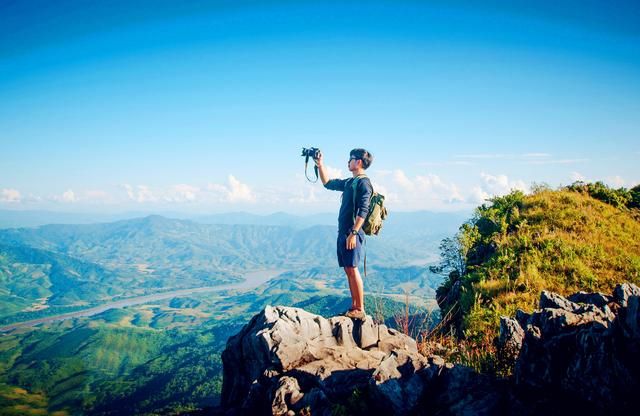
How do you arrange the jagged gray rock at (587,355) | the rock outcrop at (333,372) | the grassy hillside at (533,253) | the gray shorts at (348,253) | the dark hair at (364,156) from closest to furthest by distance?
the jagged gray rock at (587,355)
the rock outcrop at (333,372)
the gray shorts at (348,253)
the dark hair at (364,156)
the grassy hillside at (533,253)

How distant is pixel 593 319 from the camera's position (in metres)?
4.98

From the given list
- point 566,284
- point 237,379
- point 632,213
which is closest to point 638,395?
point 566,284

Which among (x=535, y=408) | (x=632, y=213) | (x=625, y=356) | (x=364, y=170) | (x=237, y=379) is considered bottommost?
(x=237, y=379)

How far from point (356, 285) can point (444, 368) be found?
10.0 feet

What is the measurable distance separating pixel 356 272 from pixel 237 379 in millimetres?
4179

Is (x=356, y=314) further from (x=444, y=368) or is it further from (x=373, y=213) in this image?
(x=444, y=368)

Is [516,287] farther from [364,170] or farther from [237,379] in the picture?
[237,379]

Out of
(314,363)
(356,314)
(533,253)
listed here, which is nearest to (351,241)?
(356,314)

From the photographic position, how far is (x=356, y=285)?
326 inches

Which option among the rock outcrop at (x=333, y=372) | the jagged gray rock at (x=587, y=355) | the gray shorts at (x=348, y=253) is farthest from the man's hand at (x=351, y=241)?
the jagged gray rock at (x=587, y=355)

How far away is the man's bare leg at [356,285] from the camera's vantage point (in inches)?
318

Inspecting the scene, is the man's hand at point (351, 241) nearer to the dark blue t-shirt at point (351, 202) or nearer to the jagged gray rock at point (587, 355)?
the dark blue t-shirt at point (351, 202)

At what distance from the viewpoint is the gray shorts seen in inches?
311

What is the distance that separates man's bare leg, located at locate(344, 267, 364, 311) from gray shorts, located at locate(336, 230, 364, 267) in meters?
0.19
